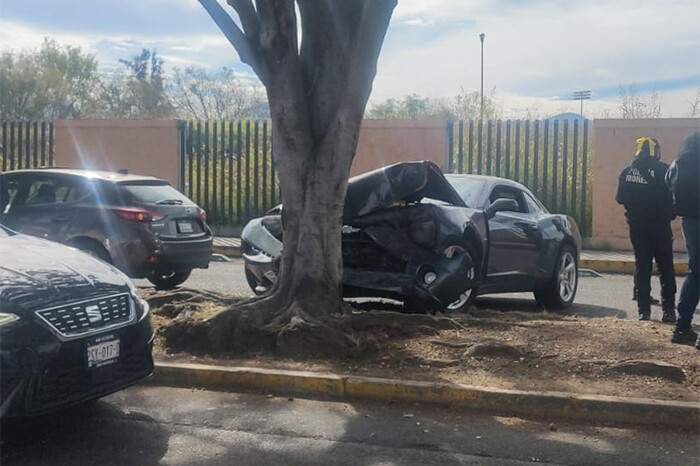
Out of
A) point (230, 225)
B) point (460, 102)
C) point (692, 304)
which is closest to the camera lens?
point (692, 304)

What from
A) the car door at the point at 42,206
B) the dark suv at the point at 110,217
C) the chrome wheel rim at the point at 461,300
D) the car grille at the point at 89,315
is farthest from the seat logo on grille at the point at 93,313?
the car door at the point at 42,206

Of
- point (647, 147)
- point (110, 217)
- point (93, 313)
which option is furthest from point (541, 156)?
point (93, 313)

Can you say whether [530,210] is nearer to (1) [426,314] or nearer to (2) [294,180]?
(1) [426,314]

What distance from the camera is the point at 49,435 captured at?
4.48 m

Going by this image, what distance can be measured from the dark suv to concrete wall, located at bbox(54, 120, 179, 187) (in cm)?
886

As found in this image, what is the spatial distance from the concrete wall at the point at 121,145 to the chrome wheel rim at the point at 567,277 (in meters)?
11.4

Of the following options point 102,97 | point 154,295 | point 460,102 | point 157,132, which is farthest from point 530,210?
point 102,97

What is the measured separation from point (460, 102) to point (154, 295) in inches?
1031

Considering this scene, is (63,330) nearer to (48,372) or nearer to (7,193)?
(48,372)

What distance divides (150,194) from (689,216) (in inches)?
242

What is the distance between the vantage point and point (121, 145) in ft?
60.8

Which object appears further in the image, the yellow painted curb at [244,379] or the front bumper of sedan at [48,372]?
the yellow painted curb at [244,379]

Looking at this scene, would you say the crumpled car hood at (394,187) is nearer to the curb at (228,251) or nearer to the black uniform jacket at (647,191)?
the black uniform jacket at (647,191)

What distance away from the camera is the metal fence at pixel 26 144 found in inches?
742
